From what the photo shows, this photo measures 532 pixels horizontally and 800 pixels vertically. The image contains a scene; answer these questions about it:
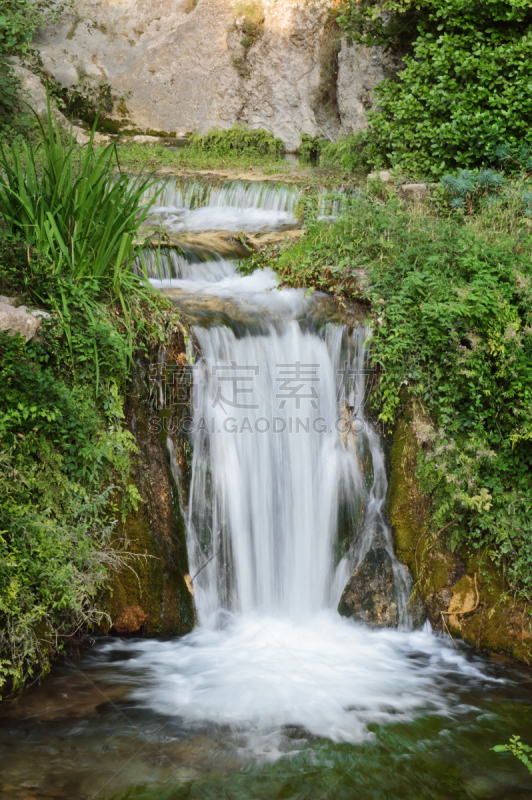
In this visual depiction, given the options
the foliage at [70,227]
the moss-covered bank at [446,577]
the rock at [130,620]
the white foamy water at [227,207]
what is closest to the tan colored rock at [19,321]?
the foliage at [70,227]

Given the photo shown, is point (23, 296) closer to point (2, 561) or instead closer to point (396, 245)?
point (2, 561)

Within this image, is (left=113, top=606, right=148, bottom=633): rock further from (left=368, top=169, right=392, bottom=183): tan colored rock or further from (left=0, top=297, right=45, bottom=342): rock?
(left=368, top=169, right=392, bottom=183): tan colored rock

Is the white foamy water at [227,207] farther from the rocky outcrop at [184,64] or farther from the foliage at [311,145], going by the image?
the rocky outcrop at [184,64]

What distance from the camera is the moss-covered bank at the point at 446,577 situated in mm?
4484

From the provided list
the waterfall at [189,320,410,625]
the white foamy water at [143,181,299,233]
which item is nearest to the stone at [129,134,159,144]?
the white foamy water at [143,181,299,233]

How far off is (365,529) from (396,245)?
2653 mm

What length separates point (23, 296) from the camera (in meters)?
4.20

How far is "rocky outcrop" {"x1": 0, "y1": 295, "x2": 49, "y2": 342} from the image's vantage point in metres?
3.86

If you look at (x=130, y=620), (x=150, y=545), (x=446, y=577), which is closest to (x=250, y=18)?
(x=150, y=545)

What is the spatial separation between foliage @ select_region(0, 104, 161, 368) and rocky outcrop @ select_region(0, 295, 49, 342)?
0.57 feet

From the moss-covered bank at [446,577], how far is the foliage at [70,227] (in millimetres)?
2361

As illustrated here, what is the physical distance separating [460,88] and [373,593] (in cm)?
602

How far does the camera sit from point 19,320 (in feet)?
12.8

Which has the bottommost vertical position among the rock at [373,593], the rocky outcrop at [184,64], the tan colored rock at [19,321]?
the rock at [373,593]
